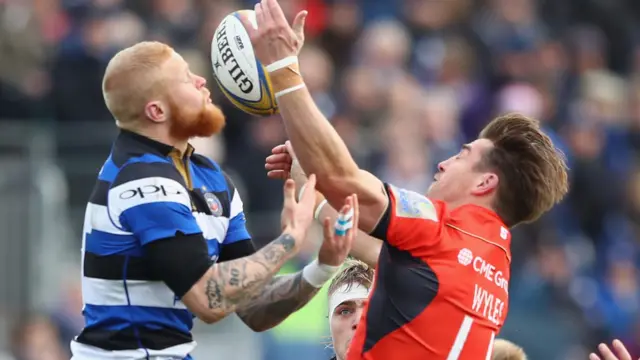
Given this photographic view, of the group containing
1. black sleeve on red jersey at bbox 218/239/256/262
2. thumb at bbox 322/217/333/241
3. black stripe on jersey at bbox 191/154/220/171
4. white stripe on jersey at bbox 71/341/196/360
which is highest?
black stripe on jersey at bbox 191/154/220/171

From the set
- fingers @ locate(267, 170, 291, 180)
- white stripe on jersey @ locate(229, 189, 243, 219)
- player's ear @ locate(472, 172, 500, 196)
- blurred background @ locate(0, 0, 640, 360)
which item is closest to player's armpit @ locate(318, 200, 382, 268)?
fingers @ locate(267, 170, 291, 180)

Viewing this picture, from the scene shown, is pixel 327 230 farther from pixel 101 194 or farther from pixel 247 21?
pixel 247 21

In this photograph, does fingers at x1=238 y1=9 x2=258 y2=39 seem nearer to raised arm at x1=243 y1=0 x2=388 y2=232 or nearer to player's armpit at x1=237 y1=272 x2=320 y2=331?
raised arm at x1=243 y1=0 x2=388 y2=232

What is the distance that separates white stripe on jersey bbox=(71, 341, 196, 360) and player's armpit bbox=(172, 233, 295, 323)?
0.83 feet

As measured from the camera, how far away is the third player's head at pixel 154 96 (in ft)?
18.6

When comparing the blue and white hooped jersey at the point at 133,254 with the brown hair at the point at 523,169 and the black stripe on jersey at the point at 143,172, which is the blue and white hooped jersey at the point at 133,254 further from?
the brown hair at the point at 523,169

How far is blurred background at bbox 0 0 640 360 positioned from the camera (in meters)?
11.8

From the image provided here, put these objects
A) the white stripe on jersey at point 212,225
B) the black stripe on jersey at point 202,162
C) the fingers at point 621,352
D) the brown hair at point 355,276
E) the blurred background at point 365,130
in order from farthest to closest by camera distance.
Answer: the blurred background at point 365,130 → the brown hair at point 355,276 → the fingers at point 621,352 → the black stripe on jersey at point 202,162 → the white stripe on jersey at point 212,225

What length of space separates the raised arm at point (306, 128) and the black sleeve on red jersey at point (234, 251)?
0.63 metres

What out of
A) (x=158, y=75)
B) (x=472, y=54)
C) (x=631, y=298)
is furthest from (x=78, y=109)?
(x=158, y=75)

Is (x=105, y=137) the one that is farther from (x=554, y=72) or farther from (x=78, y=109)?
(x=554, y=72)

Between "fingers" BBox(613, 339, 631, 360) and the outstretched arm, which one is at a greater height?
the outstretched arm

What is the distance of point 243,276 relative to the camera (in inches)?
214

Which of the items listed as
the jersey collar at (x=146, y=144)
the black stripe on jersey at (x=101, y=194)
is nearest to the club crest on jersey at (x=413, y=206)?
the jersey collar at (x=146, y=144)
